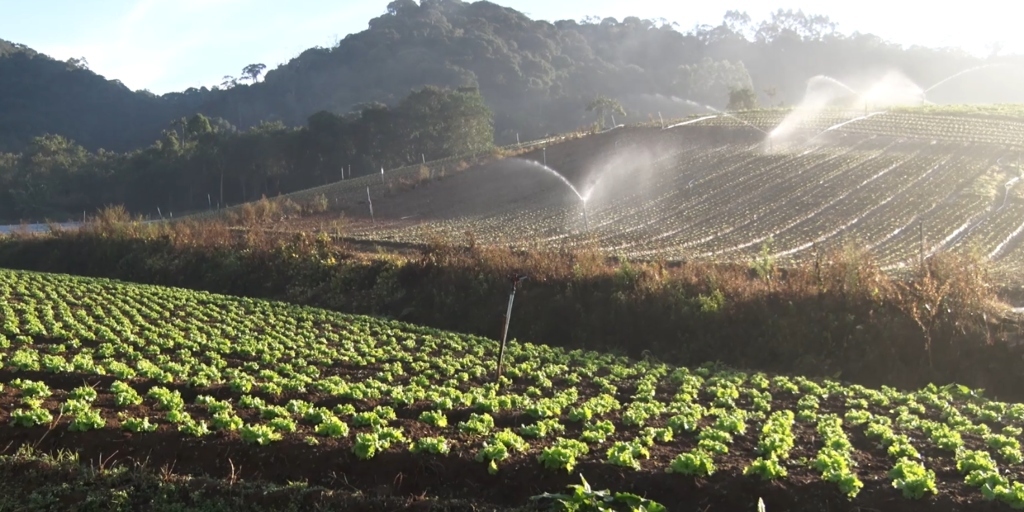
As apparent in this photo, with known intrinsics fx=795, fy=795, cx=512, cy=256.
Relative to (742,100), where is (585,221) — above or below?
below

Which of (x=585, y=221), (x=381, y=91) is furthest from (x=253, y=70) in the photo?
(x=585, y=221)

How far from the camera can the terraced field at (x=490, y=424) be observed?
878 centimetres

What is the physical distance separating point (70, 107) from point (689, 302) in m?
126

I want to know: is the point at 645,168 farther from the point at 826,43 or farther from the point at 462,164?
the point at 826,43

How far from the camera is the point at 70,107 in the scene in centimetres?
12256

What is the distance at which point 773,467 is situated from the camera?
8.64m

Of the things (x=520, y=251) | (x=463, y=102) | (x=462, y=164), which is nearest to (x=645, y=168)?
(x=462, y=164)

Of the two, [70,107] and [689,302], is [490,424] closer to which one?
[689,302]

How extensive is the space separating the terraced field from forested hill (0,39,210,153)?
113631 millimetres

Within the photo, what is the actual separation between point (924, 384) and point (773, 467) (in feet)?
41.2

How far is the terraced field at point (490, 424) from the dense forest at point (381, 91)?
7023 centimetres

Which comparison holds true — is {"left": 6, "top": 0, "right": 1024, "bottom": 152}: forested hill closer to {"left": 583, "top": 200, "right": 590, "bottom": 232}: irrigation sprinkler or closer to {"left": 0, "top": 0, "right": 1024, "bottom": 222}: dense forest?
Answer: {"left": 0, "top": 0, "right": 1024, "bottom": 222}: dense forest

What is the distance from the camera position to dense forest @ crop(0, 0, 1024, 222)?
86.6 m

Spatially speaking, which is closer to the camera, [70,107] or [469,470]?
[469,470]
